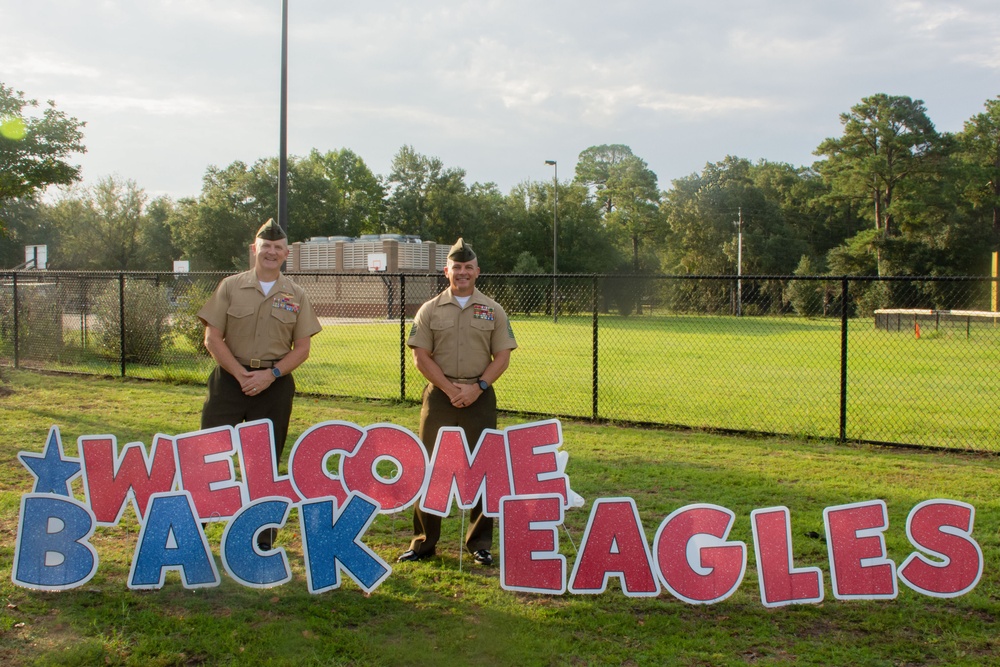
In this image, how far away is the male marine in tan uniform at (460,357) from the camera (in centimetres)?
461

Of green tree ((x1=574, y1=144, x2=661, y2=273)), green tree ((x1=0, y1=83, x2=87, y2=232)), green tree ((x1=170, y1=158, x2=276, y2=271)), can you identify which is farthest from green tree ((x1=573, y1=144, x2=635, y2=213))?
green tree ((x1=0, y1=83, x2=87, y2=232))

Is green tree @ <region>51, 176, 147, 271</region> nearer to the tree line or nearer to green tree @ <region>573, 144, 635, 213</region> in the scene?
the tree line

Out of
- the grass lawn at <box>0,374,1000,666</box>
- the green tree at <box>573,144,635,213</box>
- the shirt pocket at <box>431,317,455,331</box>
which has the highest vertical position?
the green tree at <box>573,144,635,213</box>

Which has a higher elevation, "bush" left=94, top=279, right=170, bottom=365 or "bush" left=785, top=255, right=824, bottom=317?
"bush" left=785, top=255, right=824, bottom=317

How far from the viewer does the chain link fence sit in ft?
30.8

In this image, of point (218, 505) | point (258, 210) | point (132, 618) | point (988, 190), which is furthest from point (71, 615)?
point (258, 210)

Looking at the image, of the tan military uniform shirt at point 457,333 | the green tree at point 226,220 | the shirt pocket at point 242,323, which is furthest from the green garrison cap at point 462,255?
the green tree at point 226,220

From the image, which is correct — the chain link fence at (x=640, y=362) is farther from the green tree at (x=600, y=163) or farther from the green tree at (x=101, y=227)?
the green tree at (x=600, y=163)

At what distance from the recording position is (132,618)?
3.87 metres

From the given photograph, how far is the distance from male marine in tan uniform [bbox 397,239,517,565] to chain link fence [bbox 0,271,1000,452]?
449 centimetres

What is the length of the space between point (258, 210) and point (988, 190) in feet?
164

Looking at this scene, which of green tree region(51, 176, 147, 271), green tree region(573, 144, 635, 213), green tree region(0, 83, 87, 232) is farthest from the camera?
green tree region(573, 144, 635, 213)

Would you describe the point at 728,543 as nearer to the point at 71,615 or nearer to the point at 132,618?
the point at 132,618

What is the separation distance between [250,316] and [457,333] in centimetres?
118
